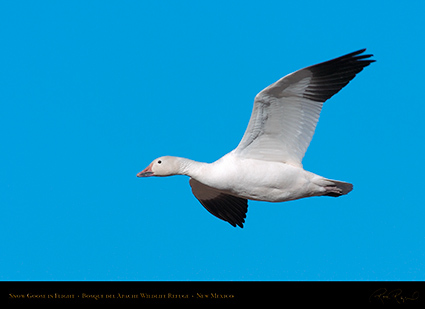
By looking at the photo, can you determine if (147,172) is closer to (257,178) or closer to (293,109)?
(257,178)

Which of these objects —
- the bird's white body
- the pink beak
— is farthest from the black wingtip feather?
the pink beak

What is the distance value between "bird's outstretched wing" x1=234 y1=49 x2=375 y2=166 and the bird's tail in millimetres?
563

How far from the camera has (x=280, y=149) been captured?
34.4 ft

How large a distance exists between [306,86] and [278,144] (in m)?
0.98

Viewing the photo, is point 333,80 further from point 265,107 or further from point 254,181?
point 254,181

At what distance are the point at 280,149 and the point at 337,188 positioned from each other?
1.06m

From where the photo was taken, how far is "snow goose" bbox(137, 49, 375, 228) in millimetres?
9922

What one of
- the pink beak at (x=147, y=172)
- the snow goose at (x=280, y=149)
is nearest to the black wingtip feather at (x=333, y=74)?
the snow goose at (x=280, y=149)

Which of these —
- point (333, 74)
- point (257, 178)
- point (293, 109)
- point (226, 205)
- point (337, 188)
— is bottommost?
point (226, 205)

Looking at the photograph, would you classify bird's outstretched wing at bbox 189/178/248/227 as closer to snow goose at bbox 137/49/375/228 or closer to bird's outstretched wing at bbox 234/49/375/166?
snow goose at bbox 137/49/375/228

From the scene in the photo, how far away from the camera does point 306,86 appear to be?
1004cm

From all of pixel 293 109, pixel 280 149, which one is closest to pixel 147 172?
pixel 280 149
